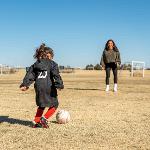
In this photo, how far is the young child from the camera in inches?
374

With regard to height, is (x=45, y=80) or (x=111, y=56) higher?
(x=111, y=56)

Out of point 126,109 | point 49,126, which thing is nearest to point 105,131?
point 49,126

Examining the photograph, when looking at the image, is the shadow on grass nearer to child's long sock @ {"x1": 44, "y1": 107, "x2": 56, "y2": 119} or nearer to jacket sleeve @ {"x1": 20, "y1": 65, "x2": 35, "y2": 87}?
child's long sock @ {"x1": 44, "y1": 107, "x2": 56, "y2": 119}

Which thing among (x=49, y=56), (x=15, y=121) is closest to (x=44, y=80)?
(x=49, y=56)

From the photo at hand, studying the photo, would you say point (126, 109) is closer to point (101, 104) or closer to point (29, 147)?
point (101, 104)

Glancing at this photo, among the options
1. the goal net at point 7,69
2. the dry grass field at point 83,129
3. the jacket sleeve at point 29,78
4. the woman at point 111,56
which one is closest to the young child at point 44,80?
the jacket sleeve at point 29,78

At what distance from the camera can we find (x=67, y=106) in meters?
13.7

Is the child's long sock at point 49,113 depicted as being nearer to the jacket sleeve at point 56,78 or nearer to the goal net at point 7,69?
the jacket sleeve at point 56,78

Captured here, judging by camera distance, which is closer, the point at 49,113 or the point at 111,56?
the point at 49,113

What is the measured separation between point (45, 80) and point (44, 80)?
0.02m

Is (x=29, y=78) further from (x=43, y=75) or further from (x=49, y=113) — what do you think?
(x=49, y=113)

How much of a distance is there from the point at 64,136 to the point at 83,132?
583mm

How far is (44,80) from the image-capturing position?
9.54 metres

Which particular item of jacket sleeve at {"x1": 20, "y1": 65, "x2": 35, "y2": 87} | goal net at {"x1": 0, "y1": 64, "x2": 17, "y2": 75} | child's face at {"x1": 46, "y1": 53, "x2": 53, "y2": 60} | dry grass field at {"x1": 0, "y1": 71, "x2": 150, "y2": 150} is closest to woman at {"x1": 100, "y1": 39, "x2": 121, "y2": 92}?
dry grass field at {"x1": 0, "y1": 71, "x2": 150, "y2": 150}
